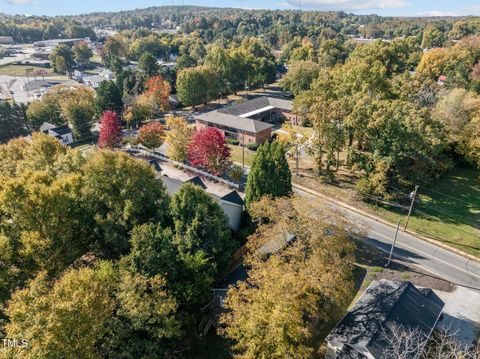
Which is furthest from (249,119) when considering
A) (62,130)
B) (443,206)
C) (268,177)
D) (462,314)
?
(462,314)

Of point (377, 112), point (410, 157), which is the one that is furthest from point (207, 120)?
point (410, 157)

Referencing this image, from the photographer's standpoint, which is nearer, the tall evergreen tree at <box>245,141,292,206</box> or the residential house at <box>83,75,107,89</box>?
the tall evergreen tree at <box>245,141,292,206</box>

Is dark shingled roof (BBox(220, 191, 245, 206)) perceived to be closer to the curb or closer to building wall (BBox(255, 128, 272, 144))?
the curb

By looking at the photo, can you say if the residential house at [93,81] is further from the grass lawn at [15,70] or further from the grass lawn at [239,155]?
the grass lawn at [239,155]

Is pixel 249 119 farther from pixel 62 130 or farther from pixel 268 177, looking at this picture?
pixel 62 130

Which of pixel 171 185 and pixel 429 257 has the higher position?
pixel 171 185

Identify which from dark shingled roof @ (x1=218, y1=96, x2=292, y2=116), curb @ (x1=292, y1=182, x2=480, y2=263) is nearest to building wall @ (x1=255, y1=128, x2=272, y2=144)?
dark shingled roof @ (x1=218, y1=96, x2=292, y2=116)

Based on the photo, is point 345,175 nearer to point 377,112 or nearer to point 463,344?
point 377,112
